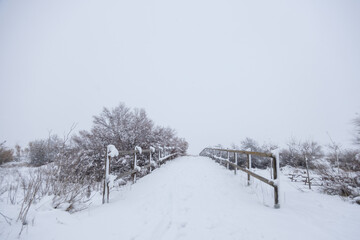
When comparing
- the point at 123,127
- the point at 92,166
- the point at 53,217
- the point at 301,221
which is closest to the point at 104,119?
the point at 123,127

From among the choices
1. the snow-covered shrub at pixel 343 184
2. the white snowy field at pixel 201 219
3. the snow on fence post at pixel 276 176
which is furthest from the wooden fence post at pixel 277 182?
the snow-covered shrub at pixel 343 184

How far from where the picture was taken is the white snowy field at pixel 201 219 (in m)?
2.29

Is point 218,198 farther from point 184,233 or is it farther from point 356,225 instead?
point 356,225

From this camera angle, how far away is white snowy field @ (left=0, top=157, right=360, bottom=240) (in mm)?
2291

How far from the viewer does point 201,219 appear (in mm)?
2818

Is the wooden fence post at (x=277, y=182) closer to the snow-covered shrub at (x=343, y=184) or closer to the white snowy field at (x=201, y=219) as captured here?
the white snowy field at (x=201, y=219)

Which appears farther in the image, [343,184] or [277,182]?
[343,184]

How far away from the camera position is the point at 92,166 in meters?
10.8

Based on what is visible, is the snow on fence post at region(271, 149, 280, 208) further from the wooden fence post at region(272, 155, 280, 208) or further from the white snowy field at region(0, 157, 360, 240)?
the white snowy field at region(0, 157, 360, 240)

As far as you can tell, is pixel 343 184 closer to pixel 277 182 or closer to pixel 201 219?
pixel 277 182

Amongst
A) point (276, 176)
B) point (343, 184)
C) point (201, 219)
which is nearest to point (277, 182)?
point (276, 176)

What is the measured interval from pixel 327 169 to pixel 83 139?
46.5 feet

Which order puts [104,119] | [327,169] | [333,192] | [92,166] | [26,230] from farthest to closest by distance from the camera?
[104,119] < [92,166] < [327,169] < [333,192] < [26,230]

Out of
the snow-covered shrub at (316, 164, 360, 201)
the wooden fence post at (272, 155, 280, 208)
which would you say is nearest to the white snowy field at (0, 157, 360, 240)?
the wooden fence post at (272, 155, 280, 208)
